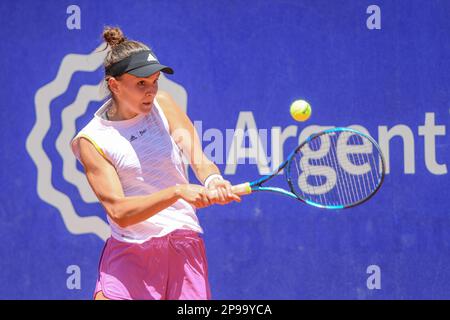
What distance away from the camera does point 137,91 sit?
3.13 m

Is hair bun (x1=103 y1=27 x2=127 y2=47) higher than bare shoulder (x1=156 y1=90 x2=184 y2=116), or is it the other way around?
hair bun (x1=103 y1=27 x2=127 y2=47)

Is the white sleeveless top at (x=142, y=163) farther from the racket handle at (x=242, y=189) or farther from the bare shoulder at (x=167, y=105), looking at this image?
the racket handle at (x=242, y=189)

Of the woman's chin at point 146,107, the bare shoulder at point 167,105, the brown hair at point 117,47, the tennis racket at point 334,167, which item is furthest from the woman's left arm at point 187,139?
the tennis racket at point 334,167

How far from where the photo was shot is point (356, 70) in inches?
174

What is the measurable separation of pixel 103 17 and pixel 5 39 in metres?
0.55

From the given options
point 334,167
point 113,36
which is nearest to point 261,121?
point 334,167

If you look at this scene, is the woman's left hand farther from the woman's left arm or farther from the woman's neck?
the woman's neck

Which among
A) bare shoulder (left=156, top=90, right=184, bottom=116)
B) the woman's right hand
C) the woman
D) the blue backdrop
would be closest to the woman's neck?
the woman

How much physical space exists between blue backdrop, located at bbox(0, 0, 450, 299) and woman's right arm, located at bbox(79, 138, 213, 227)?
139cm

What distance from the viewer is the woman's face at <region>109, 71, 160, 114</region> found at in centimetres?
312

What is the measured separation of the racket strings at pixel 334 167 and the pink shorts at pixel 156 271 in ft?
4.03

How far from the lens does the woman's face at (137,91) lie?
3.12 metres

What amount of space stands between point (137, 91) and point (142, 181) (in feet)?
1.09

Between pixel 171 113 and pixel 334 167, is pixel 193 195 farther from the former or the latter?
pixel 334 167
